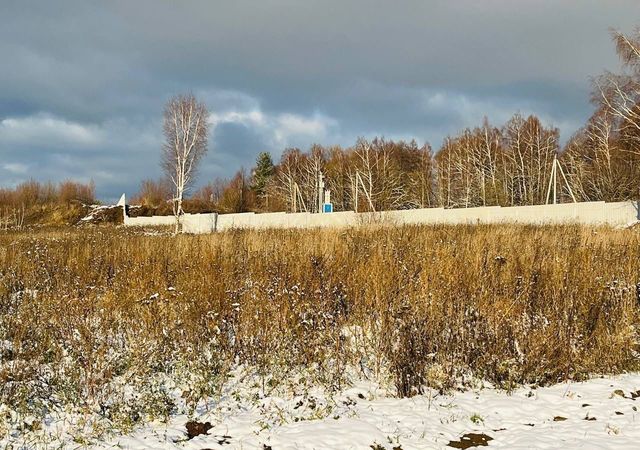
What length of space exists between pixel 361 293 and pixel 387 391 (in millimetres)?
2039

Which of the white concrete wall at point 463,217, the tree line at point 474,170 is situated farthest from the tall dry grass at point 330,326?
the tree line at point 474,170

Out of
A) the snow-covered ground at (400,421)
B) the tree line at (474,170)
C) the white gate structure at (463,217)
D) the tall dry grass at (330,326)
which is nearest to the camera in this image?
the snow-covered ground at (400,421)

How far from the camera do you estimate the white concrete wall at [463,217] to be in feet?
63.1

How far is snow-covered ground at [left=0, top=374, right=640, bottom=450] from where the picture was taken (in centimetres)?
296

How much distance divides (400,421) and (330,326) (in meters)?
1.63

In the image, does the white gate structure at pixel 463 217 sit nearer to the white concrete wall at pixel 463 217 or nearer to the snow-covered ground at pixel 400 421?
the white concrete wall at pixel 463 217

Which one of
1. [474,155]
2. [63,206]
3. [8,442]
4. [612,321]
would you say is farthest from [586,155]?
[63,206]

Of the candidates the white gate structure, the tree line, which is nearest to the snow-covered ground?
the white gate structure

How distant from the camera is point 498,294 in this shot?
5516 mm

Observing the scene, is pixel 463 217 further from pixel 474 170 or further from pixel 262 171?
pixel 262 171

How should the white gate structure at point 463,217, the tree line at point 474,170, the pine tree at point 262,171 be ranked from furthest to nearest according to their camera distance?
the pine tree at point 262,171, the tree line at point 474,170, the white gate structure at point 463,217

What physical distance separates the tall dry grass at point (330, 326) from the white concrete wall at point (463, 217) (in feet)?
35.1

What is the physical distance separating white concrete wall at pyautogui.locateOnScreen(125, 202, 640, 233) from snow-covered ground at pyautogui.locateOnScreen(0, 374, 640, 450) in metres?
13.0

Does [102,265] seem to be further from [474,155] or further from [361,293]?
[474,155]
